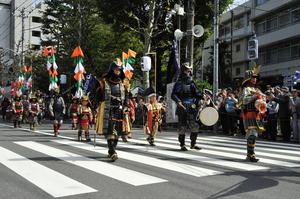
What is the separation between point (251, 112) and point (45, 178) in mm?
4113

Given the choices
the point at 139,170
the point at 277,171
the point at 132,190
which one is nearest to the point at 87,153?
the point at 139,170

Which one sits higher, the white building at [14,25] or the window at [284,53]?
the white building at [14,25]

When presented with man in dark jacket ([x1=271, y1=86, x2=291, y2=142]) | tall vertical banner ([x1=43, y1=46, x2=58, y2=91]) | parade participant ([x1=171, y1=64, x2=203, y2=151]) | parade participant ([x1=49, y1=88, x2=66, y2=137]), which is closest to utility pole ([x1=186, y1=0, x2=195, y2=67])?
man in dark jacket ([x1=271, y1=86, x2=291, y2=142])

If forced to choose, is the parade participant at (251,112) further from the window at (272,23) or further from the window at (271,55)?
the window at (271,55)

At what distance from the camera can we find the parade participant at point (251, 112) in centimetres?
657

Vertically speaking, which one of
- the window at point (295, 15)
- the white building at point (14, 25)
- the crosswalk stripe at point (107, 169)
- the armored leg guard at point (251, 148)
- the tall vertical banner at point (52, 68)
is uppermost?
the white building at point (14, 25)

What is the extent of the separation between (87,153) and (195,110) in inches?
110

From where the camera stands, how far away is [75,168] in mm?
5758

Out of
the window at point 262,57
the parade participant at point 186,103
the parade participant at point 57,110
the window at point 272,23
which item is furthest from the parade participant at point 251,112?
the window at point 262,57

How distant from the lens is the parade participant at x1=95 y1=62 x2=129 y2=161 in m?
6.55

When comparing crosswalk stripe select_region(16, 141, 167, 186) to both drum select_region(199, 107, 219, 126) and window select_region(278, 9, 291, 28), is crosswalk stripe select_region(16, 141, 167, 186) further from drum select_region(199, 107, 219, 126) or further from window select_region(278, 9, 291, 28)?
window select_region(278, 9, 291, 28)

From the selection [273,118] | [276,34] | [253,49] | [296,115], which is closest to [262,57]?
[276,34]

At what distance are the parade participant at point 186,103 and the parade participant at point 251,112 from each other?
5.18 ft

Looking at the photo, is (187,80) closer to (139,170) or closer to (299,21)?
(139,170)
